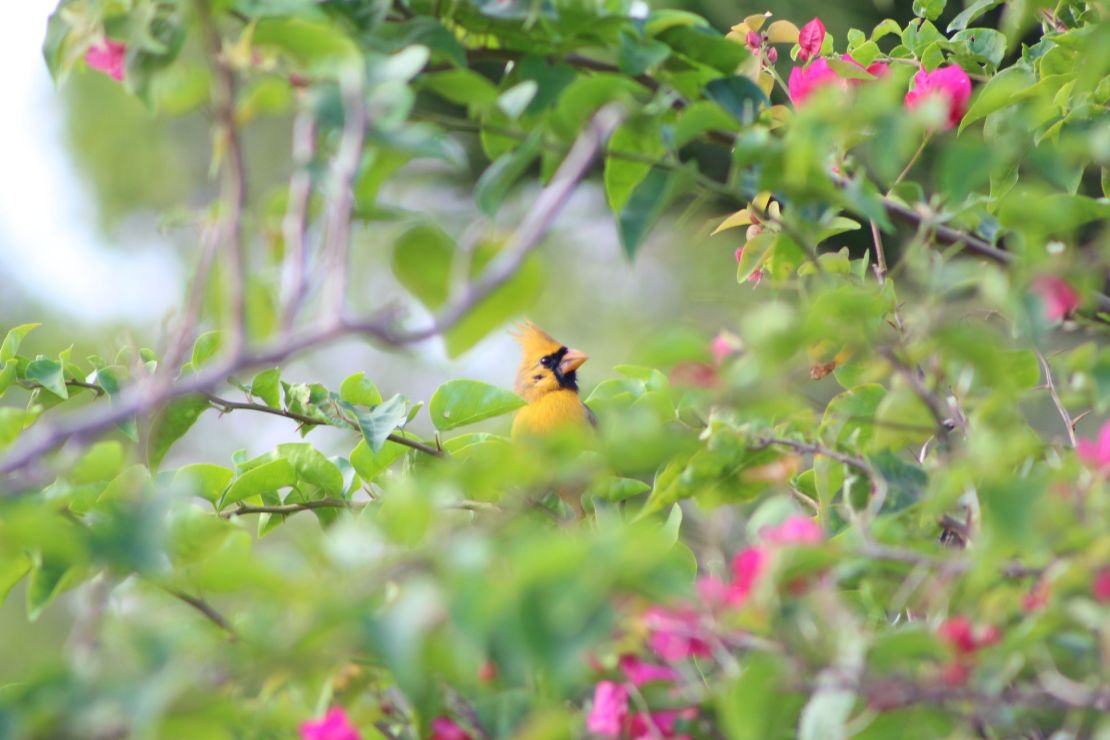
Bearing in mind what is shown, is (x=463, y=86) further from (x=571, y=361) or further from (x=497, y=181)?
(x=571, y=361)

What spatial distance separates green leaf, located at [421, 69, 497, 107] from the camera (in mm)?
1314

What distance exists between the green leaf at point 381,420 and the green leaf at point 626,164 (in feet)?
1.78

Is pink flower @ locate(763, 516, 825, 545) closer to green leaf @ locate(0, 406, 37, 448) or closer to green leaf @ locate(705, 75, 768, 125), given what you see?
green leaf @ locate(705, 75, 768, 125)

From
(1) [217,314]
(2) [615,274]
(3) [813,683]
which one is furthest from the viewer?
(2) [615,274]

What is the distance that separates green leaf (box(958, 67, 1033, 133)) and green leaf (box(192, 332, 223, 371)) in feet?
3.52

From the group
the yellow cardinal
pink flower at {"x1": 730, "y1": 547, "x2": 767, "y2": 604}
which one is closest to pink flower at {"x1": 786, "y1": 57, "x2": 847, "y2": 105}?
pink flower at {"x1": 730, "y1": 547, "x2": 767, "y2": 604}

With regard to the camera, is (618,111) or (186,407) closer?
(618,111)

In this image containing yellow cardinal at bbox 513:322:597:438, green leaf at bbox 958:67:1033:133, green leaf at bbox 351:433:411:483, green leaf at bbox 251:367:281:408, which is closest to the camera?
green leaf at bbox 958:67:1033:133

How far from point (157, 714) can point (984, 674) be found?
1.95 feet

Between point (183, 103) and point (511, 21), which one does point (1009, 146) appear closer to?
point (511, 21)

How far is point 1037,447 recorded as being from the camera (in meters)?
1.21

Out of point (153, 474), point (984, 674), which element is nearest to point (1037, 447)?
point (984, 674)

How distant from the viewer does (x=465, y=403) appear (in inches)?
75.0

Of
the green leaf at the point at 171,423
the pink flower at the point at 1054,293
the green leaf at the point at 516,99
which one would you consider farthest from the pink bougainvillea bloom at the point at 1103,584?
the green leaf at the point at 171,423
